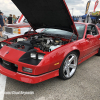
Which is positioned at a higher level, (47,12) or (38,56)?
(47,12)

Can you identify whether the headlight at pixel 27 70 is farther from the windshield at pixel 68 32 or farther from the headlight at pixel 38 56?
the windshield at pixel 68 32

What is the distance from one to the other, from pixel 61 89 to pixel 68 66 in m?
0.62

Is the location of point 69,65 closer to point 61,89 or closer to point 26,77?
point 61,89

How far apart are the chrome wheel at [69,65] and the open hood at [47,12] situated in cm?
69

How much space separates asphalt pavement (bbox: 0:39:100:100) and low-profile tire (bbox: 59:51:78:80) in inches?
5.5

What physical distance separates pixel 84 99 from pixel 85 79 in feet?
2.48

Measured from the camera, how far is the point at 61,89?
89.8 inches

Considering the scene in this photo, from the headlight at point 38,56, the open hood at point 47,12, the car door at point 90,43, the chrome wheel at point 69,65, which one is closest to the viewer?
the headlight at point 38,56

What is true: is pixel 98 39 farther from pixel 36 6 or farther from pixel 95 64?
pixel 36 6

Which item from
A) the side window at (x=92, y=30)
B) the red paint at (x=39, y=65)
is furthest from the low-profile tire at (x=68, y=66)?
the side window at (x=92, y=30)

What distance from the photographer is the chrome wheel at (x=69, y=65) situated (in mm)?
2578

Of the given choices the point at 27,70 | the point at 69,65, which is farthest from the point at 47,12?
the point at 27,70

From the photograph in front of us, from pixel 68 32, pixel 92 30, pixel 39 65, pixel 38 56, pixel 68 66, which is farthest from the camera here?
pixel 92 30

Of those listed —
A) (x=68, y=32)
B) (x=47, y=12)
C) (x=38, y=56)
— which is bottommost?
(x=38, y=56)
